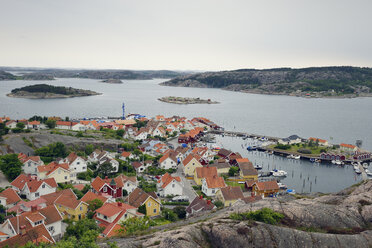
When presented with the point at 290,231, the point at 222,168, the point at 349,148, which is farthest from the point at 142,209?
the point at 349,148

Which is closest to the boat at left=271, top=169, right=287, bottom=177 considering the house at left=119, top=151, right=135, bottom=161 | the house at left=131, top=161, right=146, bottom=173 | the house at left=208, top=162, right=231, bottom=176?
the house at left=208, top=162, right=231, bottom=176

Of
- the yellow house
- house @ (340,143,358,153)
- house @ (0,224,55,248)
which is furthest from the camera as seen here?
house @ (340,143,358,153)

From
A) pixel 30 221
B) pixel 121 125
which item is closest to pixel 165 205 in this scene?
pixel 30 221

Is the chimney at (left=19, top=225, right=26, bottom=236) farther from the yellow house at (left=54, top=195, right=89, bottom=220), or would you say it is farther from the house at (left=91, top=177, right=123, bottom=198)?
the house at (left=91, top=177, right=123, bottom=198)

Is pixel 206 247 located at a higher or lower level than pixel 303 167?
higher

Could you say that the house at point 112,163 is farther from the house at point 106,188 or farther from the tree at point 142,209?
the tree at point 142,209

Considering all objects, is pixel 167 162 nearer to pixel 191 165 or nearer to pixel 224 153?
pixel 191 165

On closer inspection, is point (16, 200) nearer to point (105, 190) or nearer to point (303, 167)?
point (105, 190)
